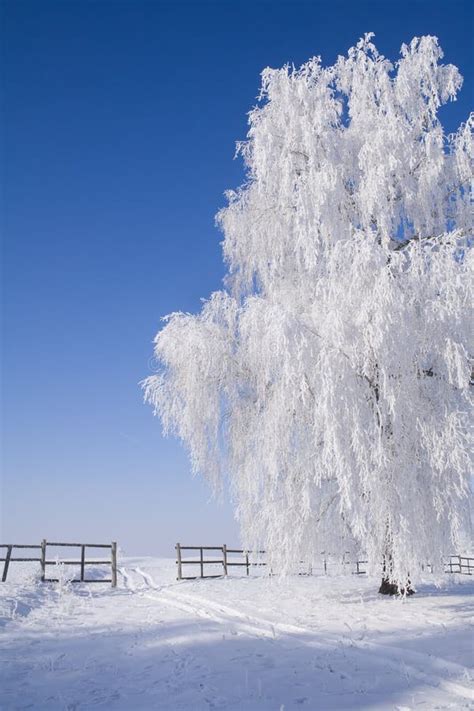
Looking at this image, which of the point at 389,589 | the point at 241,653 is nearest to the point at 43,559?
the point at 389,589

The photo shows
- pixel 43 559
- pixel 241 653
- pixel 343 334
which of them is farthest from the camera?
pixel 43 559

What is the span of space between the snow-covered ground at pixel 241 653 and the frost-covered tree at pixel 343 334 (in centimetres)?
127

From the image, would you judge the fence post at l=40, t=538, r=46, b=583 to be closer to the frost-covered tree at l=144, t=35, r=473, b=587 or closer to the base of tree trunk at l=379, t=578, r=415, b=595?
the frost-covered tree at l=144, t=35, r=473, b=587

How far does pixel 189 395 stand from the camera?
12.0 m

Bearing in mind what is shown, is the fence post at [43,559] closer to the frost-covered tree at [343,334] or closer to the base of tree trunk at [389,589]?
the frost-covered tree at [343,334]

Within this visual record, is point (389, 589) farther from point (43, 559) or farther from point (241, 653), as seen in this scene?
point (43, 559)

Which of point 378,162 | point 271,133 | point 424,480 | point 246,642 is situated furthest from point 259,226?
point 246,642

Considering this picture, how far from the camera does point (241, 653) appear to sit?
24.0ft

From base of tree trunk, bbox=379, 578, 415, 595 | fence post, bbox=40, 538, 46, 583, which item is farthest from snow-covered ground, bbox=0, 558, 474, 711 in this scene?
fence post, bbox=40, 538, 46, 583

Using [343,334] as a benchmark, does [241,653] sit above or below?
below

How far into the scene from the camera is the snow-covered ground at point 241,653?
5.63 meters

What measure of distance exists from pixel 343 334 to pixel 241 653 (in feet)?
17.0

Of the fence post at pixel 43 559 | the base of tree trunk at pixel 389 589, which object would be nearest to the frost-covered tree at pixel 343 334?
the base of tree trunk at pixel 389 589

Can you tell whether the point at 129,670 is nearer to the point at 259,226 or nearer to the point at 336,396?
the point at 336,396
